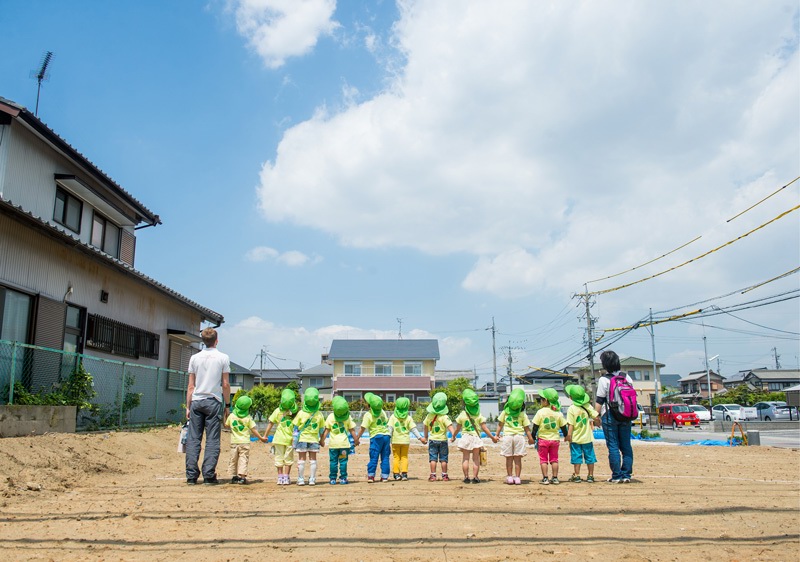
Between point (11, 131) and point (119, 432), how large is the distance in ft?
22.9

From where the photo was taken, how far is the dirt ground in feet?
14.5

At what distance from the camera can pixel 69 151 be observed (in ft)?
49.0

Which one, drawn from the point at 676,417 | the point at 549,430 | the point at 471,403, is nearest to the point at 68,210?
the point at 471,403

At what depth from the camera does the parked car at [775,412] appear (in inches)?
1535

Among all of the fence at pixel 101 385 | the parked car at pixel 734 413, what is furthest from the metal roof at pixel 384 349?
the fence at pixel 101 385

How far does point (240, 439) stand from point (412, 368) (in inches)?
1780

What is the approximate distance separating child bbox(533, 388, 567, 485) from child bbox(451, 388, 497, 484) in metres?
0.69

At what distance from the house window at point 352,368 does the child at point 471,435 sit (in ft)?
148

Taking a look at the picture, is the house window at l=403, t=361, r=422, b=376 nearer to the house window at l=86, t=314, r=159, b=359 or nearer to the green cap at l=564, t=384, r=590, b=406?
the house window at l=86, t=314, r=159, b=359

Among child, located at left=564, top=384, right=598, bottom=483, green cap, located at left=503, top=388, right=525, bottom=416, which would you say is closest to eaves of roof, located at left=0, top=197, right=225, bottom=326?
green cap, located at left=503, top=388, right=525, bottom=416

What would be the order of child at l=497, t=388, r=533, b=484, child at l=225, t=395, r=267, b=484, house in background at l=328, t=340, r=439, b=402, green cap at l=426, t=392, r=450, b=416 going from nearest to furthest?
child at l=225, t=395, r=267, b=484, child at l=497, t=388, r=533, b=484, green cap at l=426, t=392, r=450, b=416, house in background at l=328, t=340, r=439, b=402

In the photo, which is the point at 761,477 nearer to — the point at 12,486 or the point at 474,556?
the point at 474,556

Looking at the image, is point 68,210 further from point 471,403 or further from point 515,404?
point 515,404

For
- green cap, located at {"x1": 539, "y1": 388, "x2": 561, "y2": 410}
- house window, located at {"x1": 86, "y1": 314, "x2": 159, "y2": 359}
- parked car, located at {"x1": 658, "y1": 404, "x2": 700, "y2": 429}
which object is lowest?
parked car, located at {"x1": 658, "y1": 404, "x2": 700, "y2": 429}
